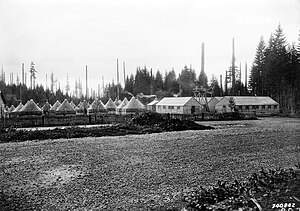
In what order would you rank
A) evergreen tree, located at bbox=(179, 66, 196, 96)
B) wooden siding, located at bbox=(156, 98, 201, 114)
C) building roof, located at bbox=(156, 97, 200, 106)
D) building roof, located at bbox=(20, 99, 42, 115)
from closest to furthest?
building roof, located at bbox=(20, 99, 42, 115) < wooden siding, located at bbox=(156, 98, 201, 114) < building roof, located at bbox=(156, 97, 200, 106) < evergreen tree, located at bbox=(179, 66, 196, 96)

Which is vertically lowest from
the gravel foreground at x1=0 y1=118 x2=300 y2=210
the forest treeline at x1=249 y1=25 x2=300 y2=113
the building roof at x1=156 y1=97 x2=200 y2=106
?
the gravel foreground at x1=0 y1=118 x2=300 y2=210

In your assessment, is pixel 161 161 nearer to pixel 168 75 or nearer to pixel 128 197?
pixel 128 197

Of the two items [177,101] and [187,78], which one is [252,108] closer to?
[177,101]

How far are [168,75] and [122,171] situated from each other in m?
92.4

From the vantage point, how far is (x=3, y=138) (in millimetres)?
15609

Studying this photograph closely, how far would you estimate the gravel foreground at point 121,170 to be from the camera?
605 cm

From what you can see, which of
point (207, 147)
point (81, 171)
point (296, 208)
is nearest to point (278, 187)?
point (296, 208)

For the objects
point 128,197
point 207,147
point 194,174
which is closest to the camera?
point 128,197

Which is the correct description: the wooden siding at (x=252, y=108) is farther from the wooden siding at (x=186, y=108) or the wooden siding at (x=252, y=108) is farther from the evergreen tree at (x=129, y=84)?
the evergreen tree at (x=129, y=84)

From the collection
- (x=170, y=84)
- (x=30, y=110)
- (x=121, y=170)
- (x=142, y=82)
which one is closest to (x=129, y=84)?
(x=142, y=82)

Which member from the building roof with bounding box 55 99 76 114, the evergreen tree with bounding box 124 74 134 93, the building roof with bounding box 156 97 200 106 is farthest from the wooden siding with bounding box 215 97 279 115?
the evergreen tree with bounding box 124 74 134 93

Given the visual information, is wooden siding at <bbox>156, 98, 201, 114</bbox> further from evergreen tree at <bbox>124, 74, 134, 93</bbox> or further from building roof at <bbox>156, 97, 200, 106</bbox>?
evergreen tree at <bbox>124, 74, 134, 93</bbox>

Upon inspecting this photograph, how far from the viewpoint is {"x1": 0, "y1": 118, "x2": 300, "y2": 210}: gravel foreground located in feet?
19.9

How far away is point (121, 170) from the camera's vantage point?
8383mm
